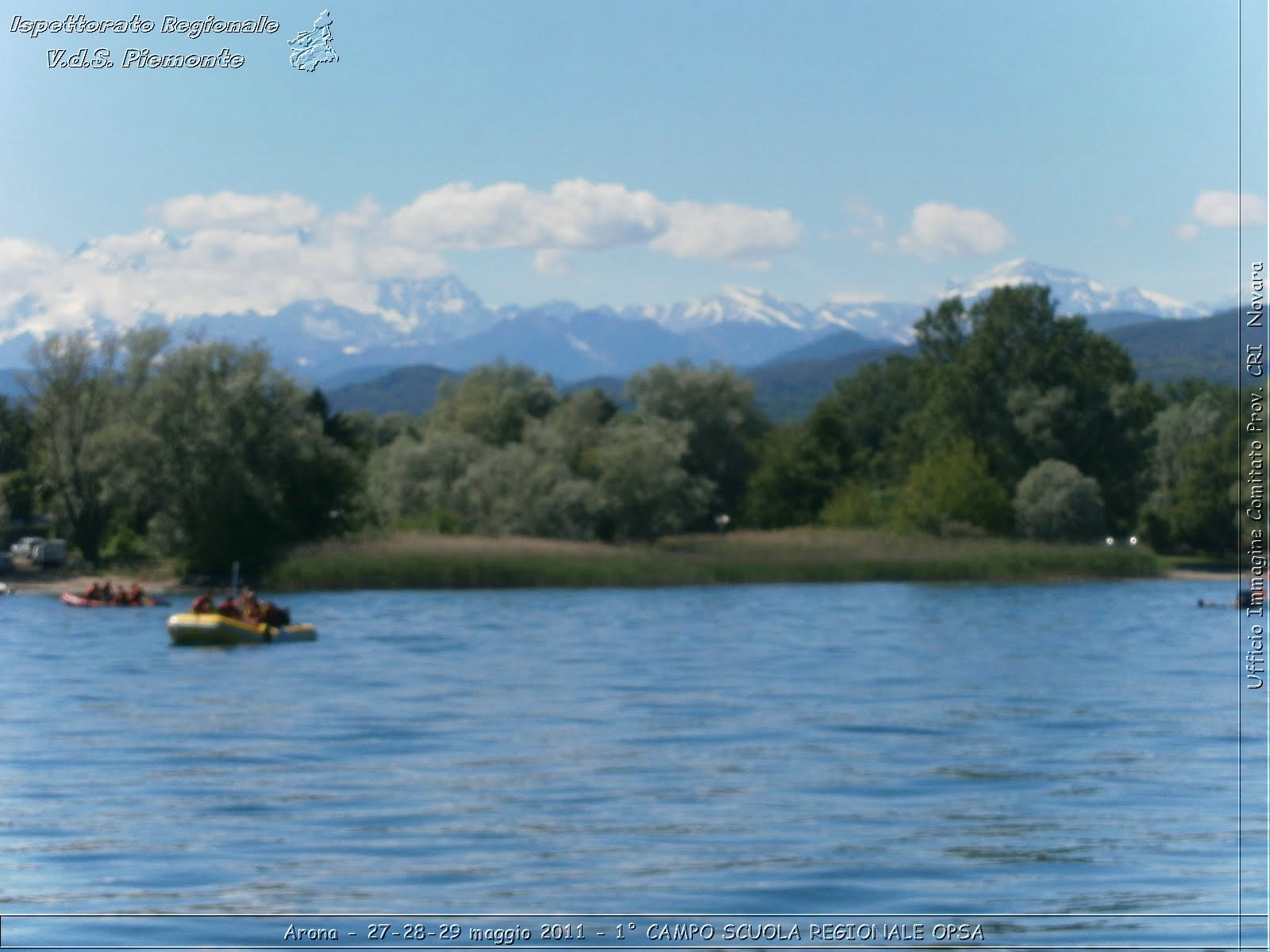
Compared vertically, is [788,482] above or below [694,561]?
above

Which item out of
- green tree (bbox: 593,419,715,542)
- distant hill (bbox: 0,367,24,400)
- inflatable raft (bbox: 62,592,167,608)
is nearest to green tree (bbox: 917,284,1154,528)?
green tree (bbox: 593,419,715,542)

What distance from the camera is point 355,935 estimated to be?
11.0m

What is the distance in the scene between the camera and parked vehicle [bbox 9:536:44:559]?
5758 centimetres

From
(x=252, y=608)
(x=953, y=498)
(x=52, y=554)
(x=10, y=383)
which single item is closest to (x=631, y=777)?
(x=252, y=608)

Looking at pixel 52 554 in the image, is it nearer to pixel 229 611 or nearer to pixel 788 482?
pixel 229 611

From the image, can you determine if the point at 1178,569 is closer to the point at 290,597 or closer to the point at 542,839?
the point at 290,597

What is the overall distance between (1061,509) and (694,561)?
20.3m

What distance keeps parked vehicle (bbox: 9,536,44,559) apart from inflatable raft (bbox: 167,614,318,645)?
80.2 feet

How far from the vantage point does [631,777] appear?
17.8 metres

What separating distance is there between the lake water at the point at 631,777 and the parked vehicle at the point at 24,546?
22479 millimetres

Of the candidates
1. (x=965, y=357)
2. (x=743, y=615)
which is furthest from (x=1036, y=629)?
(x=965, y=357)

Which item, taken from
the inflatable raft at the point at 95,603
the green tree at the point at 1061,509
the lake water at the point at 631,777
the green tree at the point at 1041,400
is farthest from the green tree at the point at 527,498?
Result: the green tree at the point at 1041,400

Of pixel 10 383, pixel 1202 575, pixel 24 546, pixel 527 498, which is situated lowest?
pixel 1202 575

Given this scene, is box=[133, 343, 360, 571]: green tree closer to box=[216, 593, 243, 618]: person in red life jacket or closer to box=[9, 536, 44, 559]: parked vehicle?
box=[9, 536, 44, 559]: parked vehicle
